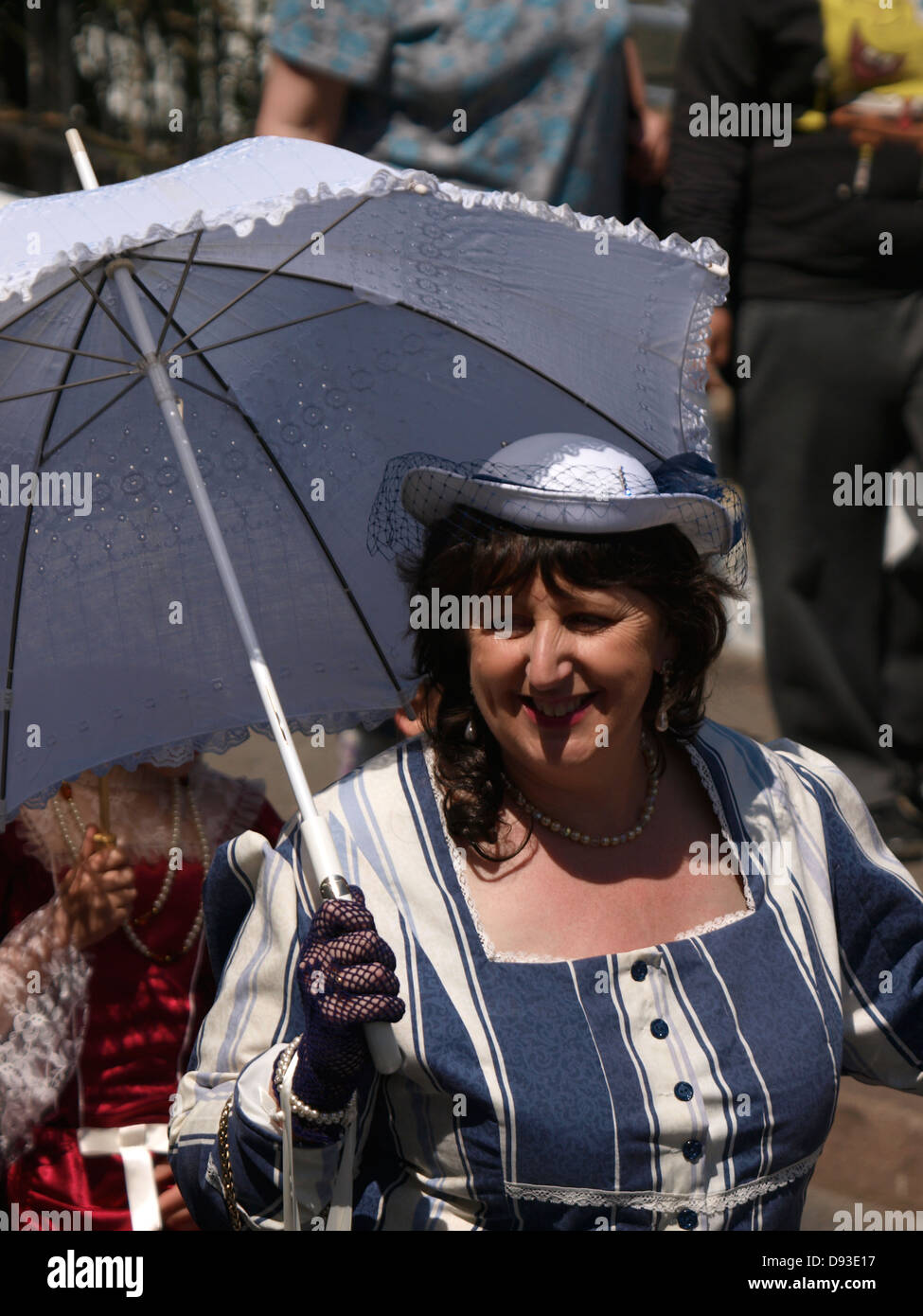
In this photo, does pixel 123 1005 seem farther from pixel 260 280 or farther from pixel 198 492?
pixel 260 280

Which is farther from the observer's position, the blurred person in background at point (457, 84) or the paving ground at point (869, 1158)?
the blurred person in background at point (457, 84)

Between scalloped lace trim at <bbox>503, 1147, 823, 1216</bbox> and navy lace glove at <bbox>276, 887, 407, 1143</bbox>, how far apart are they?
273mm

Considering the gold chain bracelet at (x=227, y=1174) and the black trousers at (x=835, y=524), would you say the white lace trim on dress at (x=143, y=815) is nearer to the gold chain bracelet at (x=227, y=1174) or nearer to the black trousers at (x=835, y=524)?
the gold chain bracelet at (x=227, y=1174)

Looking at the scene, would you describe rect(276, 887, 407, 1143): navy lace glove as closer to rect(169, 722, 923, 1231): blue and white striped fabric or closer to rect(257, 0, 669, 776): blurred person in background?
rect(169, 722, 923, 1231): blue and white striped fabric

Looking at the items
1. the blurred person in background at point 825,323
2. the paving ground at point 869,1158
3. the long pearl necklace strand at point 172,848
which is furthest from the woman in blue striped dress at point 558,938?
the blurred person in background at point 825,323

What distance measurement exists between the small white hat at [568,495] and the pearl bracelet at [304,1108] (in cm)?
71

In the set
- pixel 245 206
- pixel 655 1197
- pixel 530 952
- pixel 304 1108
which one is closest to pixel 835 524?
pixel 530 952

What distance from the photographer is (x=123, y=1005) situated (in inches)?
108

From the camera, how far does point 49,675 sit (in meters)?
2.50

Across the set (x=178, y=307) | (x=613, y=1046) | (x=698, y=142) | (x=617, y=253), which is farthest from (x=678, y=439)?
(x=698, y=142)

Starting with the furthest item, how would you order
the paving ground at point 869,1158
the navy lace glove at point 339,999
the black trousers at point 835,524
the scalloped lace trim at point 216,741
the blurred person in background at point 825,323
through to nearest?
the black trousers at point 835,524, the blurred person in background at point 825,323, the paving ground at point 869,1158, the scalloped lace trim at point 216,741, the navy lace glove at point 339,999

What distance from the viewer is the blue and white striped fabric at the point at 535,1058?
205 centimetres

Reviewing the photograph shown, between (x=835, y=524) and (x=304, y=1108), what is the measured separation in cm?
315

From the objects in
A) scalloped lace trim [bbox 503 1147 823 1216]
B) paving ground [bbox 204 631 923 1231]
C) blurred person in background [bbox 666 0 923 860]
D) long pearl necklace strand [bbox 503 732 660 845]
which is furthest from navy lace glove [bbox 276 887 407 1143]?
blurred person in background [bbox 666 0 923 860]
